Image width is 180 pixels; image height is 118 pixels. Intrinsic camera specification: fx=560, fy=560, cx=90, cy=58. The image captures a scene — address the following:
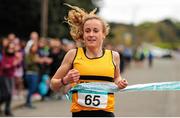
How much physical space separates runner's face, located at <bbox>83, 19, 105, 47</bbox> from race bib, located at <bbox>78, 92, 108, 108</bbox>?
430mm

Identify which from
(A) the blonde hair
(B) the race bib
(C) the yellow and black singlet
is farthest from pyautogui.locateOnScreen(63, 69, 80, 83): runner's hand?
(A) the blonde hair

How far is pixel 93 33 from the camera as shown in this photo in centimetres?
459

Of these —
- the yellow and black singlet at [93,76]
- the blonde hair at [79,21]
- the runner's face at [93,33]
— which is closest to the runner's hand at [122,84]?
the yellow and black singlet at [93,76]

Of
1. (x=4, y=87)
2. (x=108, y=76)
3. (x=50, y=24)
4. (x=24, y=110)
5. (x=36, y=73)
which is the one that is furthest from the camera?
(x=50, y=24)

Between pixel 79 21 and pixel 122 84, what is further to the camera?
pixel 79 21

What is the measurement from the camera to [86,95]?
4680mm

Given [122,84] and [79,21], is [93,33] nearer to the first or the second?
[79,21]

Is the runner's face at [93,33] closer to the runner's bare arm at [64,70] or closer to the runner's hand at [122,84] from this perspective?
the runner's bare arm at [64,70]

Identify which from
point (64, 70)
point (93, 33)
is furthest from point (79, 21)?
point (64, 70)

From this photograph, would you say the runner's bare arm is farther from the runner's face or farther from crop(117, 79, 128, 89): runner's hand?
Answer: crop(117, 79, 128, 89): runner's hand

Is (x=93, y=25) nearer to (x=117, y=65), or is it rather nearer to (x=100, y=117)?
(x=117, y=65)

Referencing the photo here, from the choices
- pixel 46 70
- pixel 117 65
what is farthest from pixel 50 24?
pixel 117 65

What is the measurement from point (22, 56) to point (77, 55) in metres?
8.74

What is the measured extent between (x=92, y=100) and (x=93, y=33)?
0.56 metres
